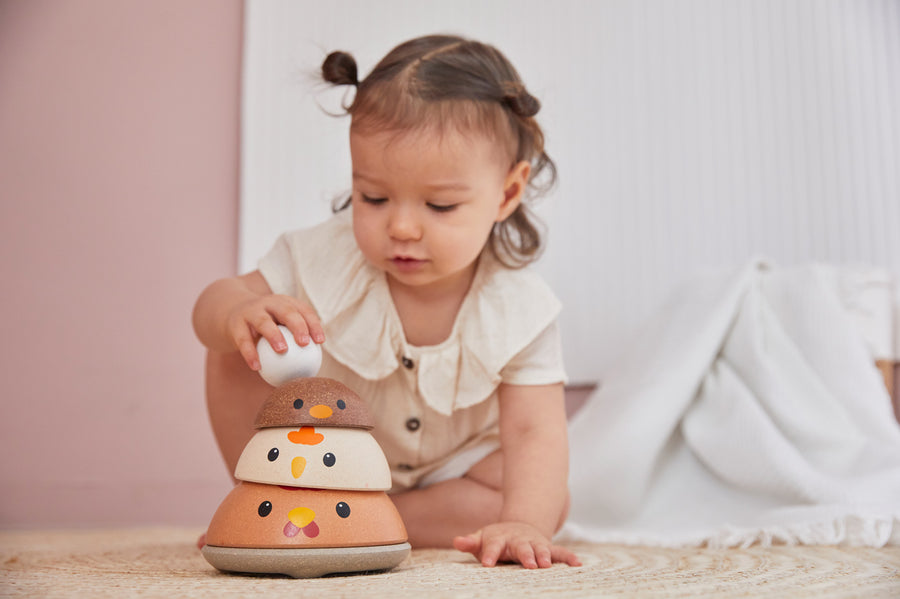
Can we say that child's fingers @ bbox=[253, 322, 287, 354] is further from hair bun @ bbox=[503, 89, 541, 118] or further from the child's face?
hair bun @ bbox=[503, 89, 541, 118]

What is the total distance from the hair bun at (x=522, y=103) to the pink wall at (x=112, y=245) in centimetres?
88

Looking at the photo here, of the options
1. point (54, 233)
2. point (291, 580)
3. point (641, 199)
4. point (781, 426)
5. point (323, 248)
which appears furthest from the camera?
point (641, 199)

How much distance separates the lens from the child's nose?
0.78 meters

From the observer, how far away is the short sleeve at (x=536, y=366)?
3.00ft

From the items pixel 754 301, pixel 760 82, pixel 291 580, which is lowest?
pixel 291 580

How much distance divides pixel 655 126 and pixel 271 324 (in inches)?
48.2

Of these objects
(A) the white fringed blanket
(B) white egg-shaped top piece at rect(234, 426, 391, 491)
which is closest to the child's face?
(B) white egg-shaped top piece at rect(234, 426, 391, 491)

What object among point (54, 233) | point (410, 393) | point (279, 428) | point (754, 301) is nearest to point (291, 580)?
point (279, 428)

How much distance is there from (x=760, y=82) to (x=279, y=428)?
1.40 metres

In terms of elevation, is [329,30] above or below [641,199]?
above

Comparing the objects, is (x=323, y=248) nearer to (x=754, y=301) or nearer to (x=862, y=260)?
(x=754, y=301)

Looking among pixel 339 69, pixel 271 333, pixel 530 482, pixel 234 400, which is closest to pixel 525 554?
pixel 530 482

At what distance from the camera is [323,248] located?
94cm

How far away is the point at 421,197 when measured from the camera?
0.80 metres
